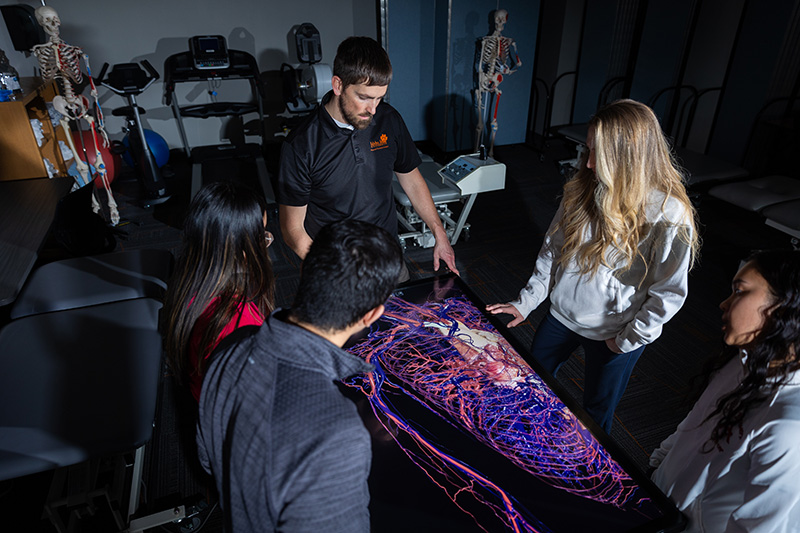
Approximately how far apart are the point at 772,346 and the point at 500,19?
488 centimetres

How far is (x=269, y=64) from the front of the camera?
5.79m

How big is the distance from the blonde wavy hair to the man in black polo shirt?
2.22 feet

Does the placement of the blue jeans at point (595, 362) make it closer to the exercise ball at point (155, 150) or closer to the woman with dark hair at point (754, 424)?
the woman with dark hair at point (754, 424)

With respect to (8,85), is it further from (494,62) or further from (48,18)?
(494,62)

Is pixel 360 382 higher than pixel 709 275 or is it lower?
higher

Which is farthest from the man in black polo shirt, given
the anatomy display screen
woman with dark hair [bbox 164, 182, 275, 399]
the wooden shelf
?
the wooden shelf

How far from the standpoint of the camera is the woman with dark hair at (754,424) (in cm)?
97

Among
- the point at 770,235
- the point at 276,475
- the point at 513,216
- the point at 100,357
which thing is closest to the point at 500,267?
the point at 513,216

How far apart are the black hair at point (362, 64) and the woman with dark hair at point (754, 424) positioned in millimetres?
1299

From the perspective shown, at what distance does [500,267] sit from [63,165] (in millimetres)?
3607

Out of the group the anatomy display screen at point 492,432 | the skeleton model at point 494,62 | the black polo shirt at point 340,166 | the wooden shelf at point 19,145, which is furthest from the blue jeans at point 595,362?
the skeleton model at point 494,62

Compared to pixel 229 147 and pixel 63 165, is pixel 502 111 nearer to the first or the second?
pixel 229 147

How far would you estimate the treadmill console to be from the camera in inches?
192

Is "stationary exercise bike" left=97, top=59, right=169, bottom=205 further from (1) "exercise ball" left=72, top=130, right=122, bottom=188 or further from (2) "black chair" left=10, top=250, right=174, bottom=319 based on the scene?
(2) "black chair" left=10, top=250, right=174, bottom=319
